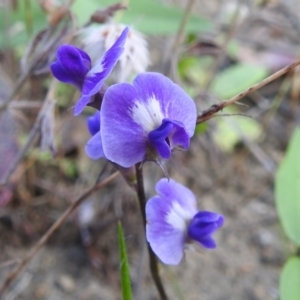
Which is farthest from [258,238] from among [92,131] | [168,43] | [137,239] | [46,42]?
[92,131]

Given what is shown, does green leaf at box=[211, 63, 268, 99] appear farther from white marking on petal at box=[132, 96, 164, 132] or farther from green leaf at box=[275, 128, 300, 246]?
white marking on petal at box=[132, 96, 164, 132]

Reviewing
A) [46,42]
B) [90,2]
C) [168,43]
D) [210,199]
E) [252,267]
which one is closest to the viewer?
[46,42]

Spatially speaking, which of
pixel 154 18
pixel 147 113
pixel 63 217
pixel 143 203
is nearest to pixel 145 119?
pixel 147 113

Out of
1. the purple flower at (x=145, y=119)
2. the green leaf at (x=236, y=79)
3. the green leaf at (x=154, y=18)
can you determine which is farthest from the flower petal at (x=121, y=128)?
the green leaf at (x=236, y=79)

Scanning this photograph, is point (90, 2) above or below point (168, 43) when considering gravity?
above

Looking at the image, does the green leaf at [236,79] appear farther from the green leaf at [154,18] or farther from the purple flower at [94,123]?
A: the purple flower at [94,123]

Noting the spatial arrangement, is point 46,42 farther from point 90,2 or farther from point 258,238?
point 258,238

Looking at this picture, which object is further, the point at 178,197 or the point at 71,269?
the point at 71,269

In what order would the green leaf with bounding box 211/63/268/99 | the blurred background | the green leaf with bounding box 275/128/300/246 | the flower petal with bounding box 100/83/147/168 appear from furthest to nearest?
the green leaf with bounding box 211/63/268/99 < the blurred background < the green leaf with bounding box 275/128/300/246 < the flower petal with bounding box 100/83/147/168

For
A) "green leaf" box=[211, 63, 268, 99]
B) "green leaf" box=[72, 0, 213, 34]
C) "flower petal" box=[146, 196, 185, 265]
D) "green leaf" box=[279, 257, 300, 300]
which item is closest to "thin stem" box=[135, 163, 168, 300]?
"flower petal" box=[146, 196, 185, 265]
